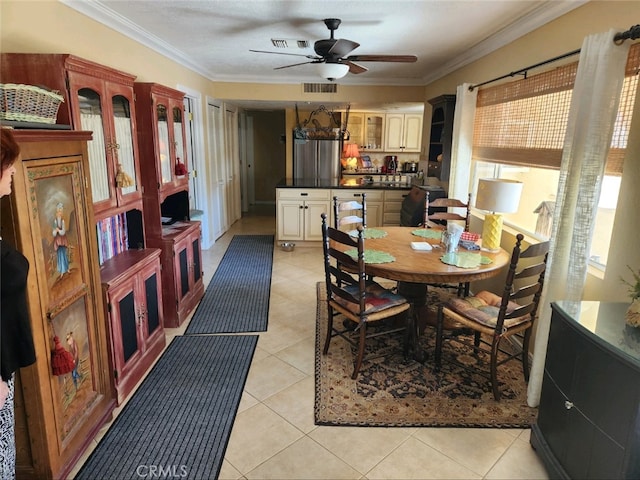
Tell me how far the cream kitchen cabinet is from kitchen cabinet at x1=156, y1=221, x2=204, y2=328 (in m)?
2.03

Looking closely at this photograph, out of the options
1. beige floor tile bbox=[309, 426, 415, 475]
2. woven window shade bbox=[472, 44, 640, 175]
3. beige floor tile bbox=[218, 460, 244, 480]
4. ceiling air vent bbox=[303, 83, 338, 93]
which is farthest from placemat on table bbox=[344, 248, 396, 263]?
ceiling air vent bbox=[303, 83, 338, 93]

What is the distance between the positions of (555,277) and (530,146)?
120 cm

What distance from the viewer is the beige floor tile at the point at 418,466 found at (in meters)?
1.86

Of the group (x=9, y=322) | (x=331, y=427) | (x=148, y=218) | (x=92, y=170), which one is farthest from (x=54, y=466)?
(x=148, y=218)

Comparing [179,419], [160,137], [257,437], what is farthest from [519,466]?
[160,137]

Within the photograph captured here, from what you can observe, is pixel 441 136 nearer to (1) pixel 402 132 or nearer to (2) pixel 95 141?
(1) pixel 402 132

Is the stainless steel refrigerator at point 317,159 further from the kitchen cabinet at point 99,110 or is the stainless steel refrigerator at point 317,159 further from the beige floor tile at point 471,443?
Result: the beige floor tile at point 471,443

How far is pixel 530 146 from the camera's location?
2.99m

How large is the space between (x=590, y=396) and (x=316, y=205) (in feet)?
14.4

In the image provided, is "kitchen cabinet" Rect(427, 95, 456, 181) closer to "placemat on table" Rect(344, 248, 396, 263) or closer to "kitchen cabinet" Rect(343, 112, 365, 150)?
"placemat on table" Rect(344, 248, 396, 263)

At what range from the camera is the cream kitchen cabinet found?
222 inches

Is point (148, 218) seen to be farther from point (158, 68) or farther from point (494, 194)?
point (494, 194)

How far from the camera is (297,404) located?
2.35 meters

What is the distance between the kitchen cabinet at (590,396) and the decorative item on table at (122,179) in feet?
8.25
